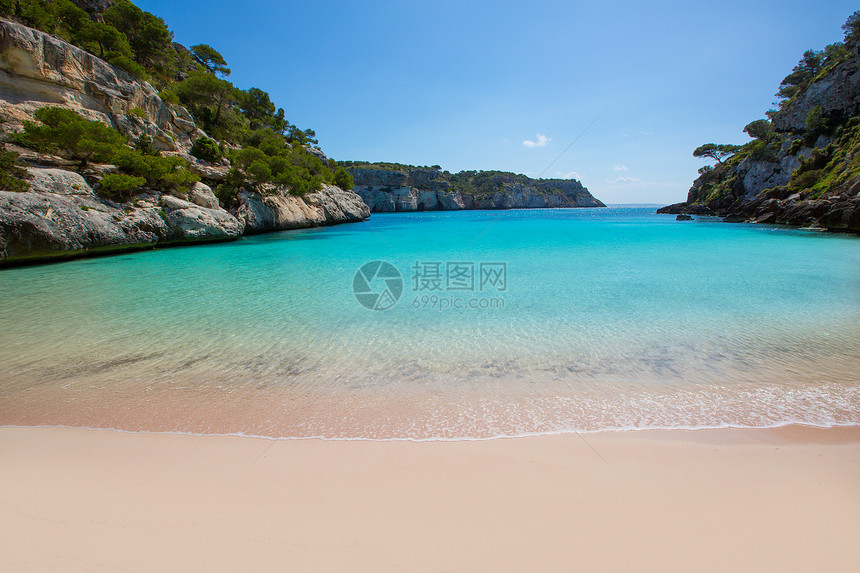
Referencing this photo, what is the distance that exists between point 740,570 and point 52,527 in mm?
3793

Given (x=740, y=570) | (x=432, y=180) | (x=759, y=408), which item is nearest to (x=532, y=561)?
(x=740, y=570)

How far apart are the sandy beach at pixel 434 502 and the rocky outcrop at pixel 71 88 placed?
952 inches

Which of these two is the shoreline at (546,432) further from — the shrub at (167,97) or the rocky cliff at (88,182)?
the shrub at (167,97)

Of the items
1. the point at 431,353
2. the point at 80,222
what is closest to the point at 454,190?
the point at 80,222

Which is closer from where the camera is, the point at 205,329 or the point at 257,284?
the point at 205,329

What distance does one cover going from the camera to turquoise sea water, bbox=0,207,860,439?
3.48 meters

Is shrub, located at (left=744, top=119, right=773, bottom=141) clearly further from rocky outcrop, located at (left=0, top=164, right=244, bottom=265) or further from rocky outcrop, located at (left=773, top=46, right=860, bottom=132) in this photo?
rocky outcrop, located at (left=0, top=164, right=244, bottom=265)

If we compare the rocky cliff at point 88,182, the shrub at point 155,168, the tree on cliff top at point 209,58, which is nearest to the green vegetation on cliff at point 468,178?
the tree on cliff top at point 209,58

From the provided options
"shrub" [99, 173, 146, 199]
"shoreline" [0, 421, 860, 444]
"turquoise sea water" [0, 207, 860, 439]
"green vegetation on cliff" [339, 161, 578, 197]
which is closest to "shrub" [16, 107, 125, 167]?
"shrub" [99, 173, 146, 199]

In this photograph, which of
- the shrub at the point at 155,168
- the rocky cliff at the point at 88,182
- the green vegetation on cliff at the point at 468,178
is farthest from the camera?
the green vegetation on cliff at the point at 468,178

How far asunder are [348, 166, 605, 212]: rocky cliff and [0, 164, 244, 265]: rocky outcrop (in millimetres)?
75043

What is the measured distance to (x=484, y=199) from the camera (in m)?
118

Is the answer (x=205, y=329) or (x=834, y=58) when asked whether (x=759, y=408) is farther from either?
(x=834, y=58)

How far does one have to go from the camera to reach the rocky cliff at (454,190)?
95.6m
